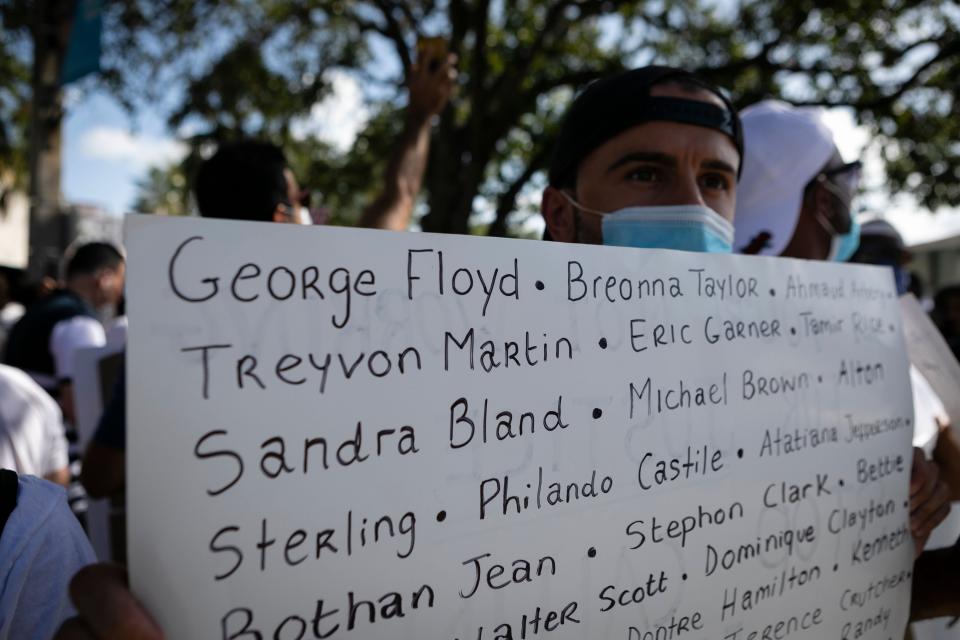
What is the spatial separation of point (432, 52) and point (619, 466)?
2201 millimetres

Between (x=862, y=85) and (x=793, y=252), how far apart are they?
27.6ft

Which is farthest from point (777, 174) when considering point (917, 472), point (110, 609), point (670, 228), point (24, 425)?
point (24, 425)

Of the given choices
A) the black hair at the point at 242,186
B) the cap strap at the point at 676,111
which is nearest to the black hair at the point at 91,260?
the black hair at the point at 242,186

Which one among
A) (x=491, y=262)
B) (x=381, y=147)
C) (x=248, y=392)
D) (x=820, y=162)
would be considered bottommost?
(x=248, y=392)

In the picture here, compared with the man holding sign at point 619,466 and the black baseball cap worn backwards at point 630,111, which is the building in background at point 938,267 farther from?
the man holding sign at point 619,466

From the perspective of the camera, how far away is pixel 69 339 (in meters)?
3.50

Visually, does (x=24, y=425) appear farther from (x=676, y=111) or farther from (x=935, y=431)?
(x=935, y=431)

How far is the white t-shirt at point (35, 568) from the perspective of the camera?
0.95 m

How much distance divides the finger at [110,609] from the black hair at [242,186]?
Answer: 155cm

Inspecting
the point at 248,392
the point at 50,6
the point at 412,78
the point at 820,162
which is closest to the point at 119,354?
the point at 412,78

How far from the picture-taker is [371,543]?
3.05ft

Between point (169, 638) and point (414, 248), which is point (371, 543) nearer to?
point (169, 638)

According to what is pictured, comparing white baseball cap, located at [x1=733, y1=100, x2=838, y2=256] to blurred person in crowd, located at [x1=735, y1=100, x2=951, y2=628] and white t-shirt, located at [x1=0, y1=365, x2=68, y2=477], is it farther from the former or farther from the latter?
white t-shirt, located at [x1=0, y1=365, x2=68, y2=477]

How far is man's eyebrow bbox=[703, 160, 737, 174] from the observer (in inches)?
68.5
